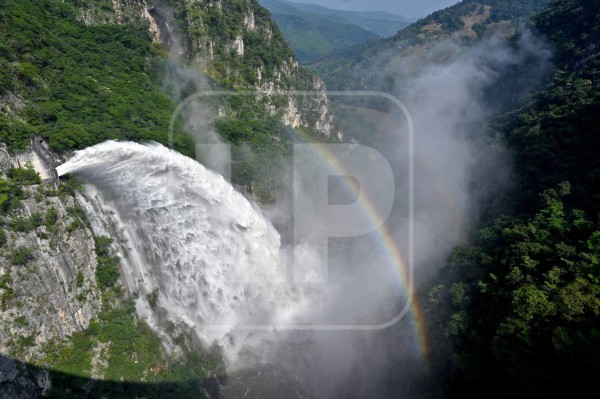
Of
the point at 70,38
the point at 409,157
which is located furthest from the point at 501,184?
the point at 70,38

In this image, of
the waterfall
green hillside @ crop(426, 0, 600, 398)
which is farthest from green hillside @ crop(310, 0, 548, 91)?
the waterfall

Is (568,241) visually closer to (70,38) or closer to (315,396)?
(315,396)

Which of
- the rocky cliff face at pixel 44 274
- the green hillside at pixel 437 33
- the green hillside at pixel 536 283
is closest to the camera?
the rocky cliff face at pixel 44 274

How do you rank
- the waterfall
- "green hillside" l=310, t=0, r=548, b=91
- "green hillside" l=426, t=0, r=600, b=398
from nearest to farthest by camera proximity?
"green hillside" l=426, t=0, r=600, b=398 < the waterfall < "green hillside" l=310, t=0, r=548, b=91

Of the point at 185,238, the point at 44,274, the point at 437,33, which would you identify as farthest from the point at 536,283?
the point at 437,33

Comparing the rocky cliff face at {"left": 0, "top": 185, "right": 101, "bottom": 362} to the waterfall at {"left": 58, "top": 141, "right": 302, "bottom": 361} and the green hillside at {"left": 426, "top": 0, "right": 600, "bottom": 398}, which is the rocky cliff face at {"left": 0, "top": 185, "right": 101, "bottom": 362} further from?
the green hillside at {"left": 426, "top": 0, "right": 600, "bottom": 398}

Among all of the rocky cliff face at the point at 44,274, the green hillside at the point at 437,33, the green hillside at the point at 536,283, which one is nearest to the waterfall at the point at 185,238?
the rocky cliff face at the point at 44,274

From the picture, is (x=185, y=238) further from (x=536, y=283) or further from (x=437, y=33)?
(x=437, y=33)

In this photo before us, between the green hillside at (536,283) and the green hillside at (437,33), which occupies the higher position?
the green hillside at (437,33)

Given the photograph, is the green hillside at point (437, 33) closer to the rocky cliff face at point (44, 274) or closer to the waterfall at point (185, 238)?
the waterfall at point (185, 238)
